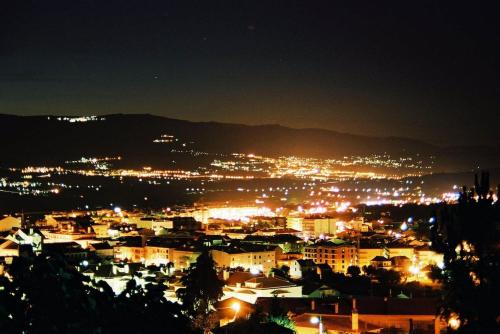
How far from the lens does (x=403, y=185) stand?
94.9 metres

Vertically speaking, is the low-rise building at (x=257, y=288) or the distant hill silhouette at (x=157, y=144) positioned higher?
the distant hill silhouette at (x=157, y=144)

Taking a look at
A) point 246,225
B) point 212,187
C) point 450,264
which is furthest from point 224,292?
point 212,187

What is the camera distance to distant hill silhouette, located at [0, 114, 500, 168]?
10212cm

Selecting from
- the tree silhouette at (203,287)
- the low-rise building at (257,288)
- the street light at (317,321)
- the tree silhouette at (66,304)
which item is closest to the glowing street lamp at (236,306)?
the tree silhouette at (203,287)

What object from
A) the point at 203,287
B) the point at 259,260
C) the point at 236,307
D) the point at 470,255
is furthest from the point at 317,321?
the point at 259,260

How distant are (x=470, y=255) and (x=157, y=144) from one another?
11233cm

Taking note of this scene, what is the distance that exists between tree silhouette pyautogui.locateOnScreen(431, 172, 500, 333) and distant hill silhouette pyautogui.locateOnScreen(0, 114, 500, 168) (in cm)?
9149

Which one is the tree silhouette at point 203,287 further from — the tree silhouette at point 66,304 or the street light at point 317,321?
the tree silhouette at point 66,304

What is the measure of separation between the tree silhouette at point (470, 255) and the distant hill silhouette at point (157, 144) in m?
91.5

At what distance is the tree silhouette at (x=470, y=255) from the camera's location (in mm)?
4984

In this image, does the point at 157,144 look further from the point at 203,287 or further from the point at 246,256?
the point at 203,287

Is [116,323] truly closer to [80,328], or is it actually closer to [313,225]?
[80,328]

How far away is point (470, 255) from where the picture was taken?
5.25m

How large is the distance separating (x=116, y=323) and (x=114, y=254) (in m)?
24.5
